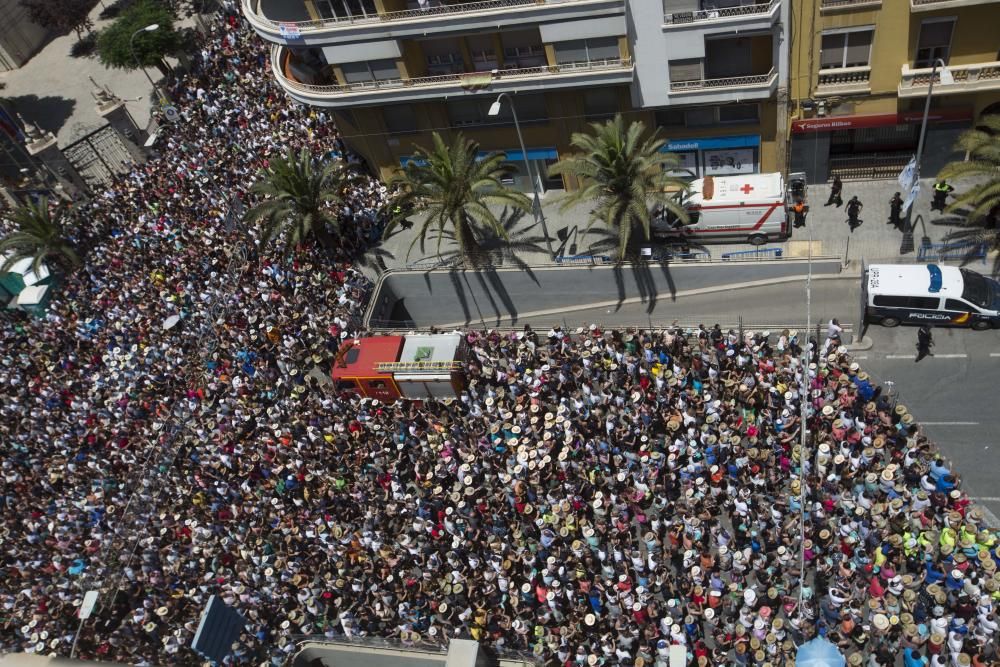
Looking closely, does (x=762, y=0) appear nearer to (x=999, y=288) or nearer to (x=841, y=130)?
(x=841, y=130)

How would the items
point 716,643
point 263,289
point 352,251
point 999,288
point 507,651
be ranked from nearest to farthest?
point 716,643 → point 507,651 → point 999,288 → point 263,289 → point 352,251

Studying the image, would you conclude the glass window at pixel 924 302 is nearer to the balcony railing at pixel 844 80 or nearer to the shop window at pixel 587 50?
the balcony railing at pixel 844 80

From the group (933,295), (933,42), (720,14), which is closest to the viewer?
(933,295)

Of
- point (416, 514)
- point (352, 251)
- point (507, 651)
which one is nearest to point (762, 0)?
point (352, 251)

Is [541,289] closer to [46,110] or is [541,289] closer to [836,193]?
[836,193]

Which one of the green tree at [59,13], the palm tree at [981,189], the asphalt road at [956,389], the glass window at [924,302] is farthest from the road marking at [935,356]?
the green tree at [59,13]

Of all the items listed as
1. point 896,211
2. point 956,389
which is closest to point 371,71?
point 896,211

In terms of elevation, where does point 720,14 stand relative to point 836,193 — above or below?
above
